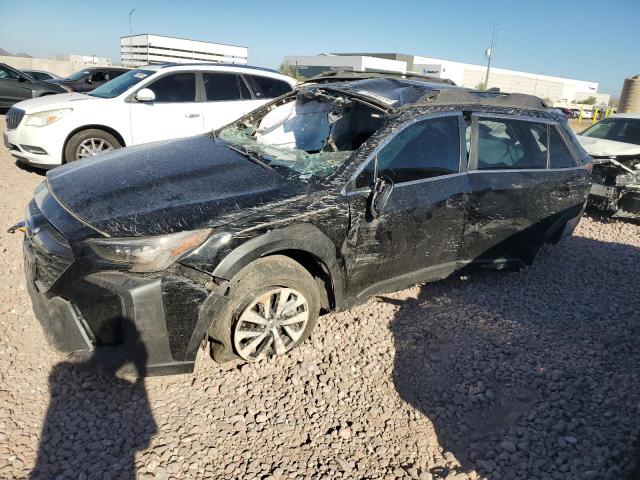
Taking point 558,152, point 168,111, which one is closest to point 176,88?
point 168,111

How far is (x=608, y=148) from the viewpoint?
6984mm

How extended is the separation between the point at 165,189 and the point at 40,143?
4628 millimetres

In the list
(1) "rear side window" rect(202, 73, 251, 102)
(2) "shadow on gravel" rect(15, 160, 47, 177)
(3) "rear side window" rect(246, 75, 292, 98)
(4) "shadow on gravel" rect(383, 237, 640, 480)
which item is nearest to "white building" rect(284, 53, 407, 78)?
(3) "rear side window" rect(246, 75, 292, 98)

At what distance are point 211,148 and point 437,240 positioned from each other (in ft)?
6.38

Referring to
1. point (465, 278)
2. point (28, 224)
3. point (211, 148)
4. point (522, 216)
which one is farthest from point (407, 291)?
point (28, 224)

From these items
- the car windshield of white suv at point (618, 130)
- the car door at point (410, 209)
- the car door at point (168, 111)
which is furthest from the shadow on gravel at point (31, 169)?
the car windshield of white suv at point (618, 130)

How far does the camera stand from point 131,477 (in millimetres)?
2168

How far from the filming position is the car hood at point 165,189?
2557 mm

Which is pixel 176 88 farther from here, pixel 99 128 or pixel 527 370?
pixel 527 370

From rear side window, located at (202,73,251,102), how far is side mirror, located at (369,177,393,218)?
16.8 feet

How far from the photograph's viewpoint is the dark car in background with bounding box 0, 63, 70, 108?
41.4 feet

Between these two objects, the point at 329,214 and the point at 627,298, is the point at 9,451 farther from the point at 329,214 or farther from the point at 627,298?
the point at 627,298

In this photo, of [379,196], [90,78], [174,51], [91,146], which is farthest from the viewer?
[174,51]

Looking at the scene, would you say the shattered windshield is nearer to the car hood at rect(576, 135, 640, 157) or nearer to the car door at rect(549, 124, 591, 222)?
the car door at rect(549, 124, 591, 222)
